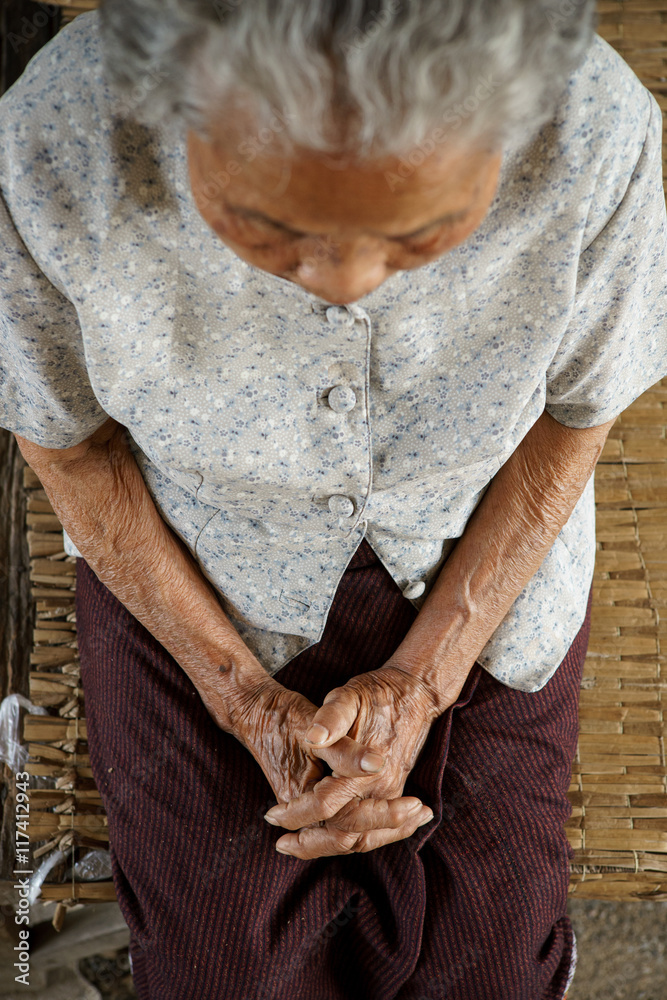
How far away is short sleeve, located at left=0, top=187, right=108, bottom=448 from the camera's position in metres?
0.90

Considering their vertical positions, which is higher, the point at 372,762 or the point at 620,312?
the point at 620,312

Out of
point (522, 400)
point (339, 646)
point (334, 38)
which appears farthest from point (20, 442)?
point (334, 38)

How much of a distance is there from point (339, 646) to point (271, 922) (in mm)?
376

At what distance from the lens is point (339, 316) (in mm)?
921

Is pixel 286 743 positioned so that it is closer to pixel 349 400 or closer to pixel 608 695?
pixel 349 400

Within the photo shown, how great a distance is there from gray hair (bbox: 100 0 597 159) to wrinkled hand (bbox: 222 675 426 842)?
2.47ft

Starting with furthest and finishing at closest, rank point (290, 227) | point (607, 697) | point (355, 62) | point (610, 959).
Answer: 1. point (610, 959)
2. point (607, 697)
3. point (290, 227)
4. point (355, 62)

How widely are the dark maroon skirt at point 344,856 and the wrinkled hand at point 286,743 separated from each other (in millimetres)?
44

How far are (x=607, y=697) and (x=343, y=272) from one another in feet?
3.57

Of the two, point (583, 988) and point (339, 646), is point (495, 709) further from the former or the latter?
point (583, 988)

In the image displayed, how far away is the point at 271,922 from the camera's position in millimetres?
1102

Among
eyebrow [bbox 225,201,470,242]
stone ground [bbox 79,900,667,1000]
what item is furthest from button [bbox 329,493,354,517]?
stone ground [bbox 79,900,667,1000]

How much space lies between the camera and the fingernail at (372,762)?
1.05 m

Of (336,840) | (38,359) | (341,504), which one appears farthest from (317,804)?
(38,359)
